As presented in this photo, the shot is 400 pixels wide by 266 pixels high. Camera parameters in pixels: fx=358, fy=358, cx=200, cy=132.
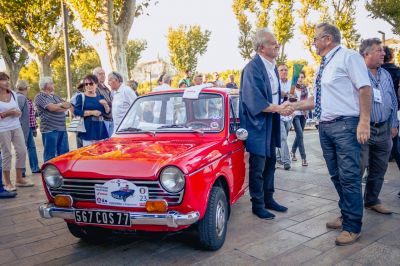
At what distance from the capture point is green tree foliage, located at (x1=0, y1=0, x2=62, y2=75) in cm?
1995

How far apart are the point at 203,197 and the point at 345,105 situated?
5.47 ft

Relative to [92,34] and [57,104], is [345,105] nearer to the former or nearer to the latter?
[57,104]

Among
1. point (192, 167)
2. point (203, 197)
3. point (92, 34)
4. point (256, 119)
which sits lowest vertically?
point (203, 197)

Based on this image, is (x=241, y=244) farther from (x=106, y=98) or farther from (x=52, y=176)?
(x=106, y=98)

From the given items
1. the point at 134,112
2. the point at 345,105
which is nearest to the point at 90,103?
the point at 134,112

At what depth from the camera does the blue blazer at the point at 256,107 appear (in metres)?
4.14

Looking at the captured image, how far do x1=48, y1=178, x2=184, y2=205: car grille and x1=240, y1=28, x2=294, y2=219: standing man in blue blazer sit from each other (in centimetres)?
152

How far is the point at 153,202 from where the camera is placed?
9.95ft

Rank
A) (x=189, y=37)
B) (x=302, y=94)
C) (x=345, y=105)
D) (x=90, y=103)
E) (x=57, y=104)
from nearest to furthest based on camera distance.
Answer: (x=345, y=105) → (x=90, y=103) → (x=57, y=104) → (x=302, y=94) → (x=189, y=37)

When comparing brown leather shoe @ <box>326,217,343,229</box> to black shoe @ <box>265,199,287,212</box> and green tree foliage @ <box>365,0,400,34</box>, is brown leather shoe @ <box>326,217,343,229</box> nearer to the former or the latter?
black shoe @ <box>265,199,287,212</box>

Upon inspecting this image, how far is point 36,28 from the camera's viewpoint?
21.0m

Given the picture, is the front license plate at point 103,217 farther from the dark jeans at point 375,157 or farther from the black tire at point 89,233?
the dark jeans at point 375,157

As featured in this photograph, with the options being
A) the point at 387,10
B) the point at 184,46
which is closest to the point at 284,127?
the point at 387,10

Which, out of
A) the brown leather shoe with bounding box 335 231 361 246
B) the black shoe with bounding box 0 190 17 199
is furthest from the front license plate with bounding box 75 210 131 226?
the black shoe with bounding box 0 190 17 199
